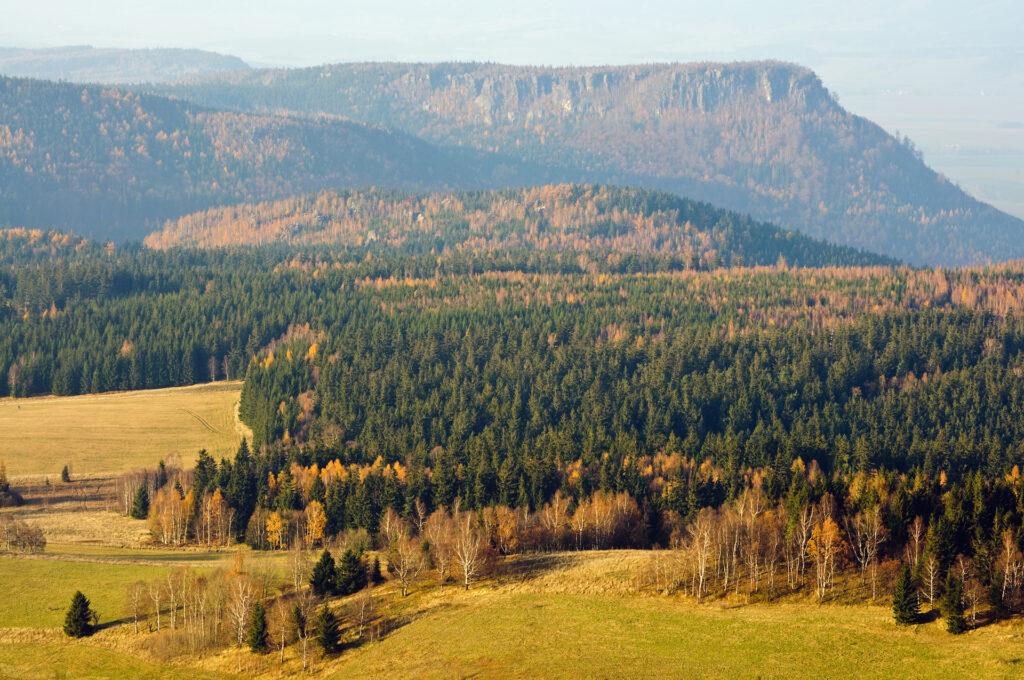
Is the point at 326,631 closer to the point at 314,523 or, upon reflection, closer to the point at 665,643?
the point at 665,643

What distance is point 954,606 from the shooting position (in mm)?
84875

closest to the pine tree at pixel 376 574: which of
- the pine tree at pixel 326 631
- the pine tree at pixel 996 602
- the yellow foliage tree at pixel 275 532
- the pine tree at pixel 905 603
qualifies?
the pine tree at pixel 326 631

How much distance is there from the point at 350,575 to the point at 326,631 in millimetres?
10815

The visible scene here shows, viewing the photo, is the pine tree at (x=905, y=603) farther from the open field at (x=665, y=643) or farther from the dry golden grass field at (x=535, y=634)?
the open field at (x=665, y=643)

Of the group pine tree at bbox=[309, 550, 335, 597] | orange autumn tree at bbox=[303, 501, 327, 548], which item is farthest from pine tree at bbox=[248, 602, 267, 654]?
orange autumn tree at bbox=[303, 501, 327, 548]

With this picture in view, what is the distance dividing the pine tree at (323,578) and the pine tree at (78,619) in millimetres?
18712

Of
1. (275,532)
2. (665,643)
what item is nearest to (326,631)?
(665,643)

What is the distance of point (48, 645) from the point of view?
326 feet

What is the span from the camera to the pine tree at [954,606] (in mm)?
84062

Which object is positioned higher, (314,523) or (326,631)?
(326,631)

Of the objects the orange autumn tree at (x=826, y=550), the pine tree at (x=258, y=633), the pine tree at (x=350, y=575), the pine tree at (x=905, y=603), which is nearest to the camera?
the pine tree at (x=905, y=603)

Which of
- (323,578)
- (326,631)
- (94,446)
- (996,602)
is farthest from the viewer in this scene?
(94,446)

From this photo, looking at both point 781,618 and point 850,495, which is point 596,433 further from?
point 781,618

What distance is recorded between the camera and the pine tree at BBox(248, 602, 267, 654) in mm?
94438
